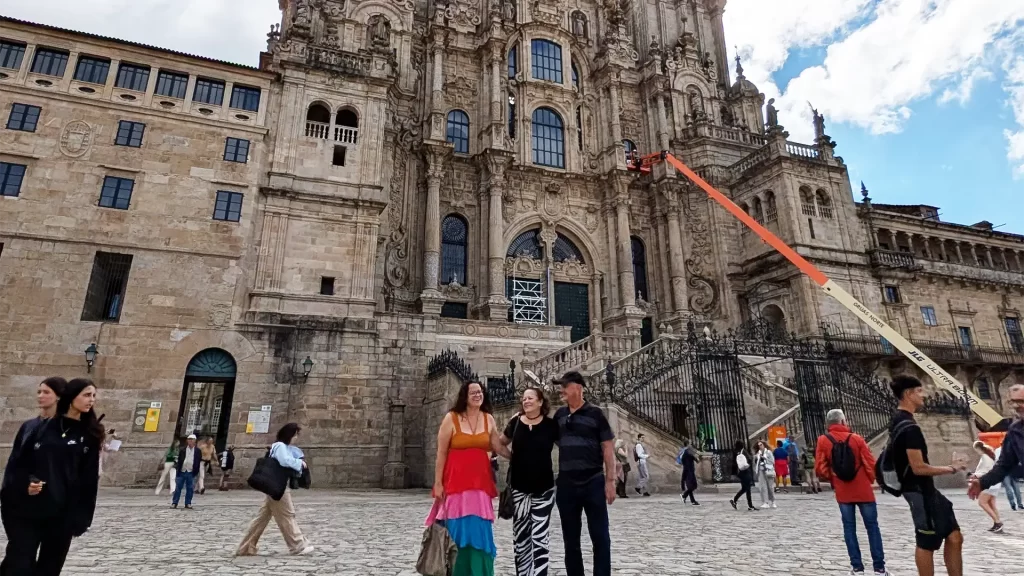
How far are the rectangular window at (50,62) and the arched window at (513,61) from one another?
20731 mm

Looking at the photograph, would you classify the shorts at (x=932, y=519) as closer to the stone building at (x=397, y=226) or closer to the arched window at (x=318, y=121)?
the stone building at (x=397, y=226)

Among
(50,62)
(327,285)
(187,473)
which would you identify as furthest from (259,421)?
(50,62)

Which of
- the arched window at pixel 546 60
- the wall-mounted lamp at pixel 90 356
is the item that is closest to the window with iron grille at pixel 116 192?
Result: the wall-mounted lamp at pixel 90 356

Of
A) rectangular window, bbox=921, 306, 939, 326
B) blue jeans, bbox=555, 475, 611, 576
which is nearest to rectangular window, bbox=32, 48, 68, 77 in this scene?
blue jeans, bbox=555, 475, 611, 576

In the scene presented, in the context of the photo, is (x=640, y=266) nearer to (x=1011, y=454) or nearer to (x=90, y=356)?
(x=90, y=356)

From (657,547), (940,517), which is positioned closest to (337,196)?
(657,547)

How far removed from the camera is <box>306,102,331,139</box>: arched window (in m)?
22.8

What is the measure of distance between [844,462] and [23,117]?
83.4 ft

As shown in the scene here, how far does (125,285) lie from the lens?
19047 mm

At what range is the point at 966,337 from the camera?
32.2 metres

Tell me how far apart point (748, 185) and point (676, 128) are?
19.4 ft

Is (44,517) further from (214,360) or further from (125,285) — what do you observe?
(125,285)

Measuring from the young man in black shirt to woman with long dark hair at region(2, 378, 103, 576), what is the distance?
21.1 feet

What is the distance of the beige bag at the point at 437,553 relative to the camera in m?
4.19
